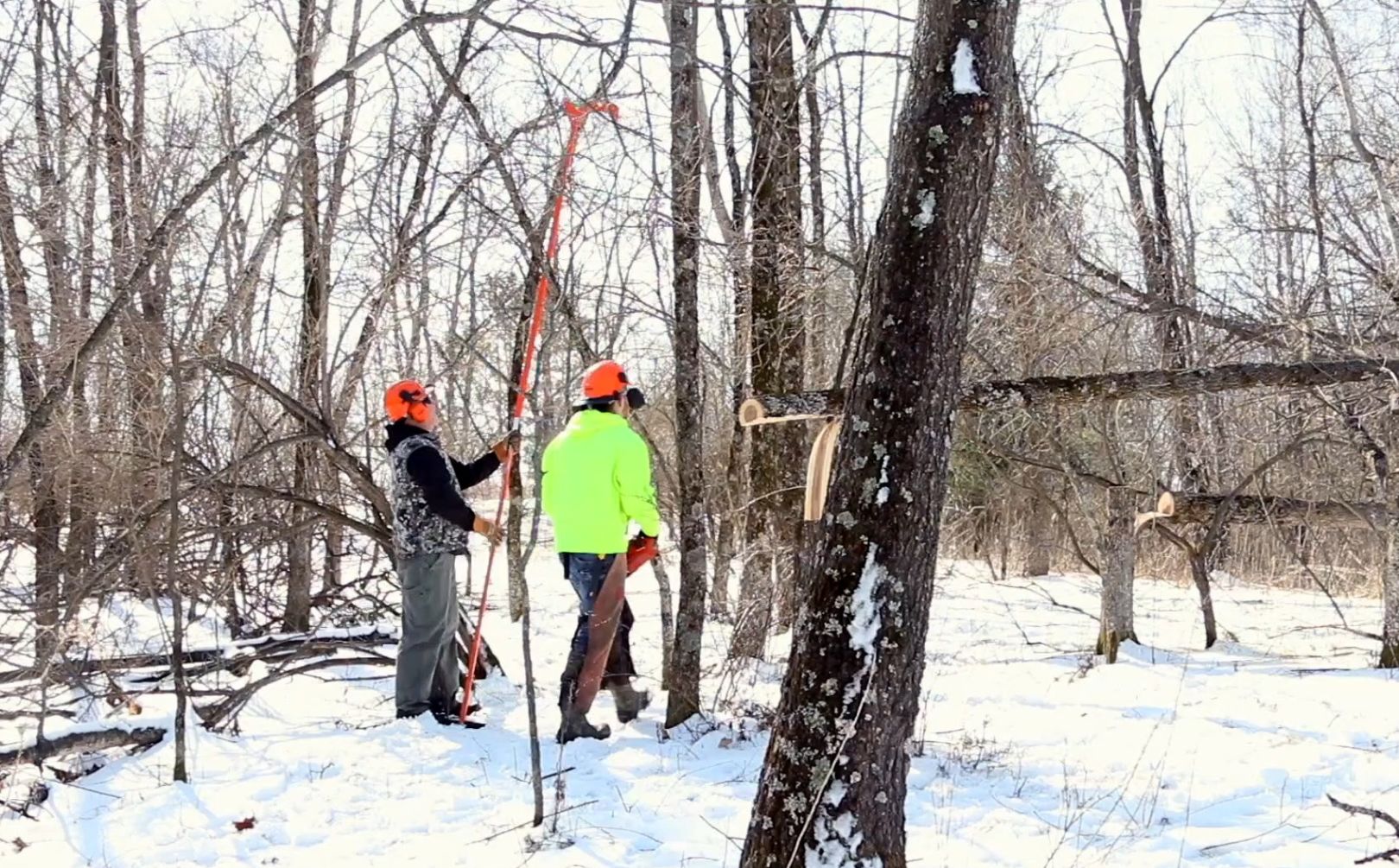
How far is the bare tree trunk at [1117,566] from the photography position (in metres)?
7.14

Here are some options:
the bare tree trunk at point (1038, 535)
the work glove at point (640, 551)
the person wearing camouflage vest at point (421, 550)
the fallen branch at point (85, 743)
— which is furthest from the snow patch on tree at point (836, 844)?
the bare tree trunk at point (1038, 535)

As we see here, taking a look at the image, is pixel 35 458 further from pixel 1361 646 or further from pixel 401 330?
pixel 1361 646

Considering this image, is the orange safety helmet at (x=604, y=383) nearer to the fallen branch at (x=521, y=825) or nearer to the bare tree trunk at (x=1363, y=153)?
the fallen branch at (x=521, y=825)

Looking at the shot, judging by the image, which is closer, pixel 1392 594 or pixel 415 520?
pixel 415 520

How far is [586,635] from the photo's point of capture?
5625 millimetres

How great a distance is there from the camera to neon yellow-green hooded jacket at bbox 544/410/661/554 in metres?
5.60

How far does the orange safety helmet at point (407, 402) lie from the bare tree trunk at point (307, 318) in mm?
800

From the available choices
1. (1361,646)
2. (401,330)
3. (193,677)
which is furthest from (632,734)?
(401,330)

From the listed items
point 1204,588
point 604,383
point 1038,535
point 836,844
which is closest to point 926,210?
point 836,844

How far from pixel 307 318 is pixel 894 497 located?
21.1ft

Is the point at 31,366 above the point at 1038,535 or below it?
above

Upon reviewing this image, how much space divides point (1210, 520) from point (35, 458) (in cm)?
908

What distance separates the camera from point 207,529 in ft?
21.7

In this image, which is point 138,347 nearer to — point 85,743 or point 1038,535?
point 85,743
